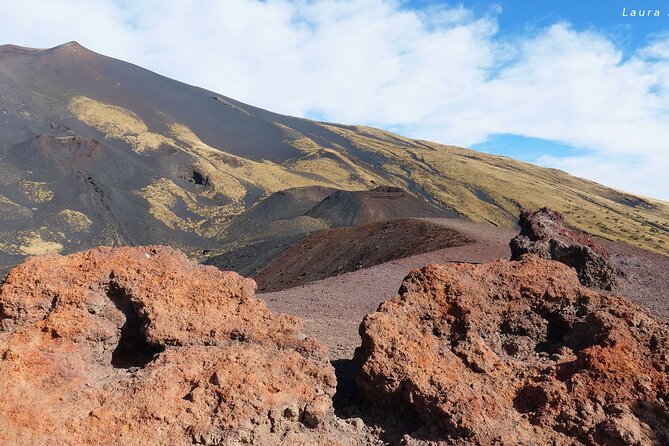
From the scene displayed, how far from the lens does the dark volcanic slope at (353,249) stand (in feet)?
61.3

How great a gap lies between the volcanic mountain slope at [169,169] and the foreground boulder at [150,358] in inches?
1155

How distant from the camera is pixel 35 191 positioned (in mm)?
38781

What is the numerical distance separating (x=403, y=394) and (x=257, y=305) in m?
1.69

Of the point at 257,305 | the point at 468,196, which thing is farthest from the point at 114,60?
the point at 257,305

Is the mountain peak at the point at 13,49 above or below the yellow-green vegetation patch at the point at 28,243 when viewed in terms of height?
above

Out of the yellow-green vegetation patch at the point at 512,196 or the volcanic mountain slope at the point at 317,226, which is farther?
the yellow-green vegetation patch at the point at 512,196

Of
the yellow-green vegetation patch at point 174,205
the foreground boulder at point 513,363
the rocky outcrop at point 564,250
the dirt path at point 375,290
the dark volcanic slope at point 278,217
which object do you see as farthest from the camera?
the yellow-green vegetation patch at point 174,205

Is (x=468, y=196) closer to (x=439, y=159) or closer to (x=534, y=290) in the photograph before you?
(x=439, y=159)

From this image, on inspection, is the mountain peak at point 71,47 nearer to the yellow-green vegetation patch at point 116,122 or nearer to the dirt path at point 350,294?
the yellow-green vegetation patch at point 116,122

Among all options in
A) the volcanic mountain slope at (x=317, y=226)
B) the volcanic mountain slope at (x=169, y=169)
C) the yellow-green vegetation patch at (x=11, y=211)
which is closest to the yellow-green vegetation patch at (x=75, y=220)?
the volcanic mountain slope at (x=169, y=169)

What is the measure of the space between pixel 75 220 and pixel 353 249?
81.1 feet

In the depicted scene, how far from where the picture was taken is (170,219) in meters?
43.4

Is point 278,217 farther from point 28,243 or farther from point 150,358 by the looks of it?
point 150,358

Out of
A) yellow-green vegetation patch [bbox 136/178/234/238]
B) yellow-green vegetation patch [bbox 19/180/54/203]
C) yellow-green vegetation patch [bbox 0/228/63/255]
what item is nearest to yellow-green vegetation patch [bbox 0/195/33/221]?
yellow-green vegetation patch [bbox 19/180/54/203]
